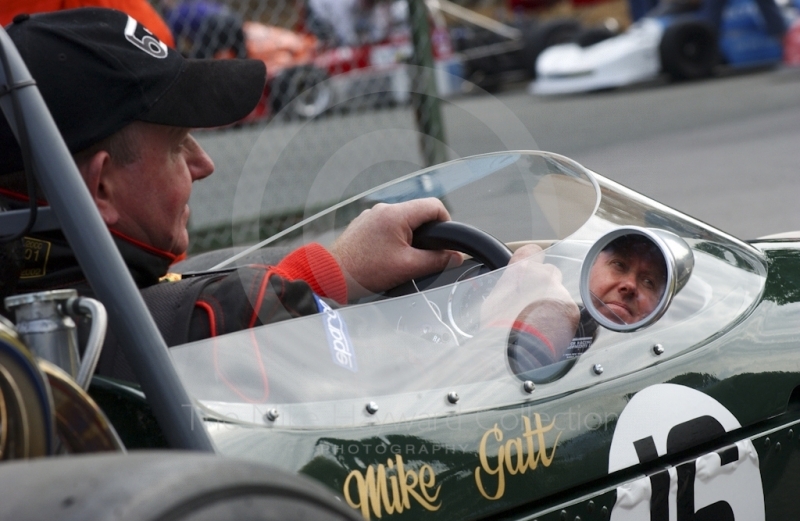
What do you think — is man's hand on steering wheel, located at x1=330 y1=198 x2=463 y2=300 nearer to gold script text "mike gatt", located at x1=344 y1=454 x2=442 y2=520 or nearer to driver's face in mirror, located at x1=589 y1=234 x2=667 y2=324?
driver's face in mirror, located at x1=589 y1=234 x2=667 y2=324

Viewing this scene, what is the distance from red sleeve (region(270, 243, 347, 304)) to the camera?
1.83m

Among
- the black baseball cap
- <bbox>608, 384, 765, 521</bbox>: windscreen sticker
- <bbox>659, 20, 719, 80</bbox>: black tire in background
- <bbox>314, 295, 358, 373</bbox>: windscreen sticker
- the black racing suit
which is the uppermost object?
<bbox>659, 20, 719, 80</bbox>: black tire in background

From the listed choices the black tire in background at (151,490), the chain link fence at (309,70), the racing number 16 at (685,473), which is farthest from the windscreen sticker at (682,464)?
the chain link fence at (309,70)

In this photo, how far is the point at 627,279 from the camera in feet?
5.31

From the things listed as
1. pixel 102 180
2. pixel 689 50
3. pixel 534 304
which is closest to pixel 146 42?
pixel 102 180

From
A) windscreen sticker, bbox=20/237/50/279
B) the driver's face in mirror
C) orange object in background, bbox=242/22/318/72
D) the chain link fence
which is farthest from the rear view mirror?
orange object in background, bbox=242/22/318/72

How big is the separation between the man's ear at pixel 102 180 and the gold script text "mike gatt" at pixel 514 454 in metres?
0.72

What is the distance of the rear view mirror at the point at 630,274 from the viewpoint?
62.4 inches

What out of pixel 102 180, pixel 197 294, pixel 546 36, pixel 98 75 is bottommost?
pixel 197 294

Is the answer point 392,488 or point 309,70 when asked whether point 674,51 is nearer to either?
point 309,70

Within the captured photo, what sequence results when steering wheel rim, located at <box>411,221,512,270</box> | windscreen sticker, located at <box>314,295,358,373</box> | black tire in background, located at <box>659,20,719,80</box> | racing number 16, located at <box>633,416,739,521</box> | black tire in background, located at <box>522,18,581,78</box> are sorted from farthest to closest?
black tire in background, located at <box>522,18,581,78</box>
black tire in background, located at <box>659,20,719,80</box>
steering wheel rim, located at <box>411,221,512,270</box>
racing number 16, located at <box>633,416,739,521</box>
windscreen sticker, located at <box>314,295,358,373</box>

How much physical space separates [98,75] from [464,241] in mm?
700

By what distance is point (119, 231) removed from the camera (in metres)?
1.66

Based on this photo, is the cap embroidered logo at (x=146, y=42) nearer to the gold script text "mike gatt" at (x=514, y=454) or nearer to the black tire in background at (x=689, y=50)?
the gold script text "mike gatt" at (x=514, y=454)
